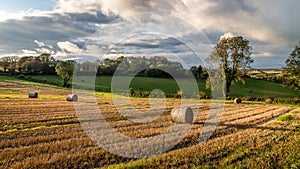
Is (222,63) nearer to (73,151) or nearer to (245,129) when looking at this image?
(245,129)

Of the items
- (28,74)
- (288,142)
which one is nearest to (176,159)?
(288,142)

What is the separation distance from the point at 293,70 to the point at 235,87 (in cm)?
2468

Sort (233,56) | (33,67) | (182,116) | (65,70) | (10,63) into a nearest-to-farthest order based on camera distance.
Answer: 1. (182,116)
2. (233,56)
3. (65,70)
4. (33,67)
5. (10,63)

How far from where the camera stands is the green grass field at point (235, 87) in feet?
213

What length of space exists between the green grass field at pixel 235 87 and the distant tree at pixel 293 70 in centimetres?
1307

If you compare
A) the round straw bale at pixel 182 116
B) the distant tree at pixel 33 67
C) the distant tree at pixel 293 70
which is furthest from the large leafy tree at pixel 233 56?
the distant tree at pixel 33 67

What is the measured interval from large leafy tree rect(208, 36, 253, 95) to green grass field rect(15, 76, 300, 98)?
1376cm

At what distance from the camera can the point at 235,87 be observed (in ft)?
242

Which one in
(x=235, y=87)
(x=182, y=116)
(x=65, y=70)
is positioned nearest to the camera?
(x=182, y=116)

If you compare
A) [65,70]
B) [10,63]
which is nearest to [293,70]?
[65,70]

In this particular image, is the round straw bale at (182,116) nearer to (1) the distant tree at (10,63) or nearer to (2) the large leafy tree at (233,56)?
(2) the large leafy tree at (233,56)

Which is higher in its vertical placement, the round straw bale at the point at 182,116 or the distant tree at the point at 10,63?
the distant tree at the point at 10,63

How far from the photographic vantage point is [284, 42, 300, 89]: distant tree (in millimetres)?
48938

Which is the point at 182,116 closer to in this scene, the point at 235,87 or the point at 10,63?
the point at 235,87
